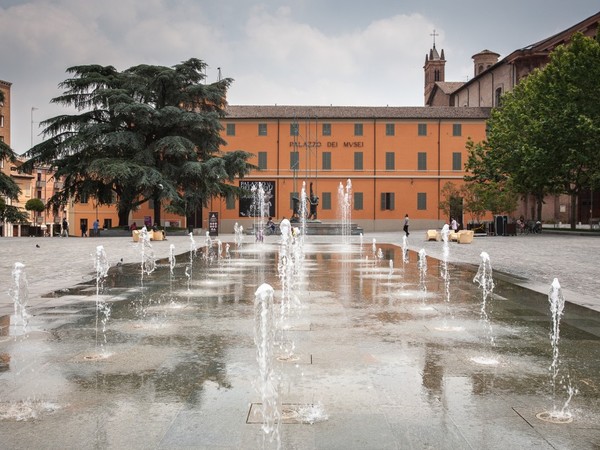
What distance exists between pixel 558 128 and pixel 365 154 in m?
21.9

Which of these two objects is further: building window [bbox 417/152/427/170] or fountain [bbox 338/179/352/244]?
Answer: building window [bbox 417/152/427/170]

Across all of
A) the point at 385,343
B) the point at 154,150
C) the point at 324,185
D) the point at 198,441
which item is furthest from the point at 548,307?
the point at 324,185

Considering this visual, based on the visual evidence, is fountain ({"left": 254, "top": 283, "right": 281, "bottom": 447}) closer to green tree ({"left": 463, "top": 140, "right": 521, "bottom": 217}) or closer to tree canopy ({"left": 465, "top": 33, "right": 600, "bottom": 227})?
tree canopy ({"left": 465, "top": 33, "right": 600, "bottom": 227})

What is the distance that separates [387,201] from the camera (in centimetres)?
5353

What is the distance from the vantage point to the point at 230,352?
19.4ft

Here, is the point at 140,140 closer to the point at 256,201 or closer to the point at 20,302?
the point at 256,201

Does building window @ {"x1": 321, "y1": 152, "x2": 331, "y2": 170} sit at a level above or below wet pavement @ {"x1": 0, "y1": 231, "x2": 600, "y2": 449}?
above

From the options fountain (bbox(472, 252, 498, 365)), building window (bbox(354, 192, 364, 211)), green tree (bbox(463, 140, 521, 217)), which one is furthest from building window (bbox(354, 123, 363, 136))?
fountain (bbox(472, 252, 498, 365))

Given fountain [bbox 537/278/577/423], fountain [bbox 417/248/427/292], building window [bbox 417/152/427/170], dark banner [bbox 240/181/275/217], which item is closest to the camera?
fountain [bbox 537/278/577/423]

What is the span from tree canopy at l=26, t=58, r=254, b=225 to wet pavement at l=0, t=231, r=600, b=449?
1052 inches

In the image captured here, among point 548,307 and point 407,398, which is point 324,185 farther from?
point 407,398

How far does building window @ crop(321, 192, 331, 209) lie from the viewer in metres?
53.2

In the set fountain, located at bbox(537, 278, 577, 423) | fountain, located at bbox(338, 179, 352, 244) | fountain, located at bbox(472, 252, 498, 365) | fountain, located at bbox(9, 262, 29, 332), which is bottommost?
fountain, located at bbox(537, 278, 577, 423)

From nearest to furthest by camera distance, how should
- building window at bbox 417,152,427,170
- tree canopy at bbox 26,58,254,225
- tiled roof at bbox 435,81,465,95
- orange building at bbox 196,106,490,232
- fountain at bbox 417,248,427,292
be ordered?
1. fountain at bbox 417,248,427,292
2. tree canopy at bbox 26,58,254,225
3. orange building at bbox 196,106,490,232
4. building window at bbox 417,152,427,170
5. tiled roof at bbox 435,81,465,95
